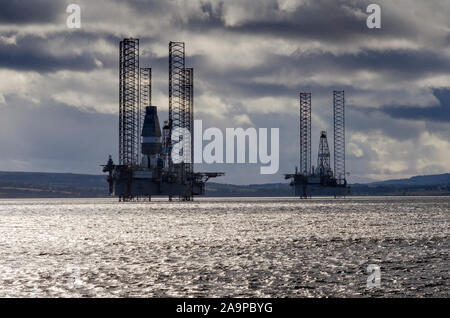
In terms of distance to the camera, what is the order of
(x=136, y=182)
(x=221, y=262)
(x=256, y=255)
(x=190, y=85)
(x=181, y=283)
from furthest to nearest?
(x=136, y=182) → (x=190, y=85) → (x=256, y=255) → (x=221, y=262) → (x=181, y=283)

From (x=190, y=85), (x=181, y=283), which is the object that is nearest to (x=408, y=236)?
(x=181, y=283)

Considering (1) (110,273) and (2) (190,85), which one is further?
(2) (190,85)

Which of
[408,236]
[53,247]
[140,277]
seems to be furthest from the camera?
[408,236]

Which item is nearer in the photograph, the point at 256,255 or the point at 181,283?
the point at 181,283

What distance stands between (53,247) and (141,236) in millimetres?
11061

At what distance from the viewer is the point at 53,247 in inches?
1762

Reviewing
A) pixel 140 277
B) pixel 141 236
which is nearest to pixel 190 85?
pixel 141 236

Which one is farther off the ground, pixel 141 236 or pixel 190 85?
pixel 190 85

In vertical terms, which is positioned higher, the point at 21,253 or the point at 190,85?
the point at 190,85
